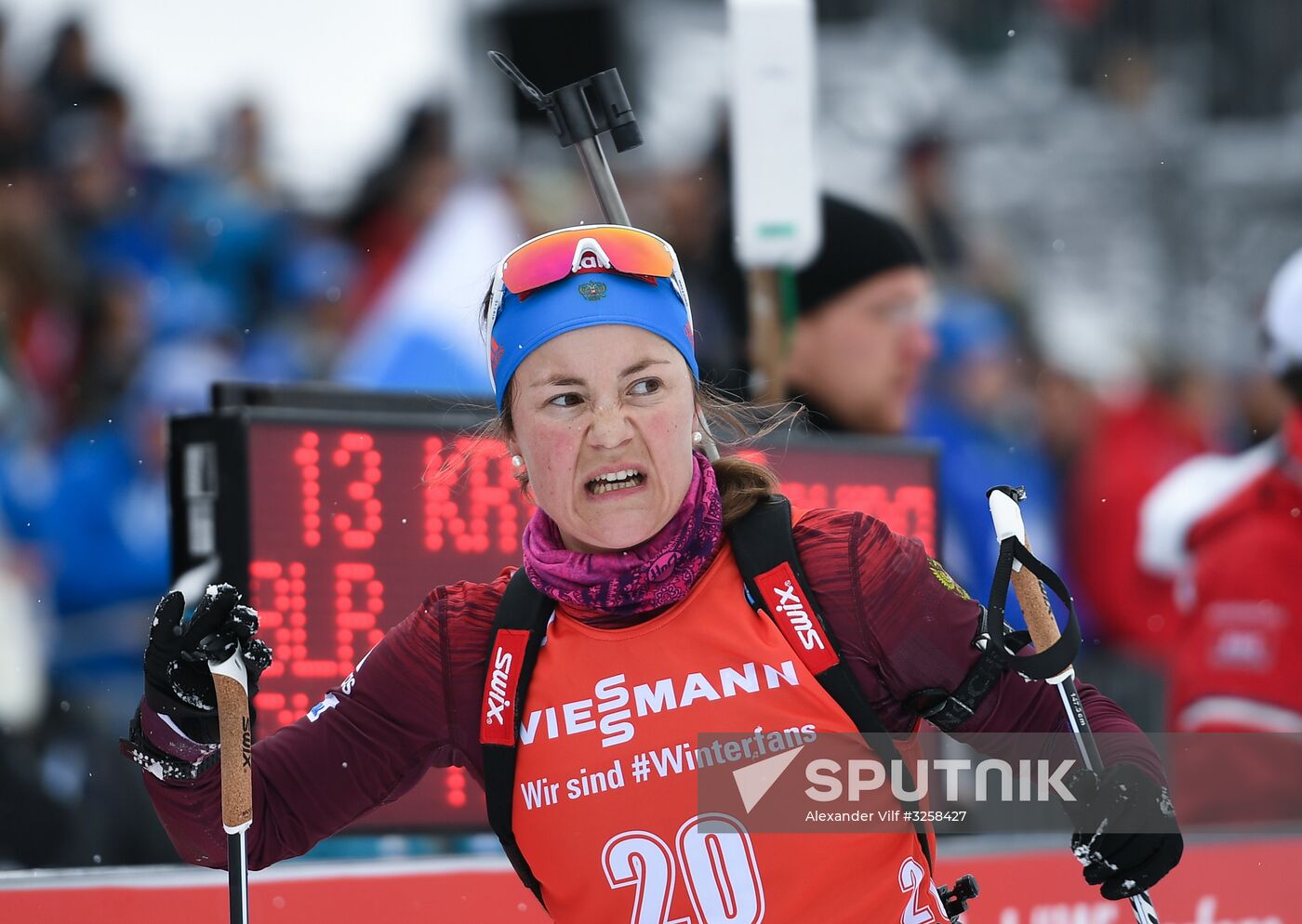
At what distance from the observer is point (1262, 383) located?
8.77 metres

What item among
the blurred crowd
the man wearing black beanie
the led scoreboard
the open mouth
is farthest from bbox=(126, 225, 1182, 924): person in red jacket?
the man wearing black beanie

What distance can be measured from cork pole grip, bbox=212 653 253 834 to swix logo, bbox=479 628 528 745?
1.18 ft

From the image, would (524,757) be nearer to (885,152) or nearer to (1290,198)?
(885,152)

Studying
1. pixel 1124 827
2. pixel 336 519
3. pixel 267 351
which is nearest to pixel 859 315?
pixel 336 519

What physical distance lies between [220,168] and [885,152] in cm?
356

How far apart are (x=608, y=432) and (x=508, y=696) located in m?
0.44

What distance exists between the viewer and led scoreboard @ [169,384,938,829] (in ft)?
12.1

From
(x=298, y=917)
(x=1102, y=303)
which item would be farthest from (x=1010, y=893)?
(x=1102, y=303)

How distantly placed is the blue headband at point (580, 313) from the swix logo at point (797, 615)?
1.31ft

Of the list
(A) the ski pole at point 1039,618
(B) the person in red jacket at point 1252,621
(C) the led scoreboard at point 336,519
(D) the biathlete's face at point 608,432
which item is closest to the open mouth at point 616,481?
(D) the biathlete's face at point 608,432

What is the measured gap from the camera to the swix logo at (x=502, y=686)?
2.60m

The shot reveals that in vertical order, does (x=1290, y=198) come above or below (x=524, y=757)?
above

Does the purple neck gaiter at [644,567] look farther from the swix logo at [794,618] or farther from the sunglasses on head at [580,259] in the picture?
the sunglasses on head at [580,259]

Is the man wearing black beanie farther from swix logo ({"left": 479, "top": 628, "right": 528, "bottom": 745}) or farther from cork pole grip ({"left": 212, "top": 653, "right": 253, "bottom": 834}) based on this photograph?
cork pole grip ({"left": 212, "top": 653, "right": 253, "bottom": 834})
